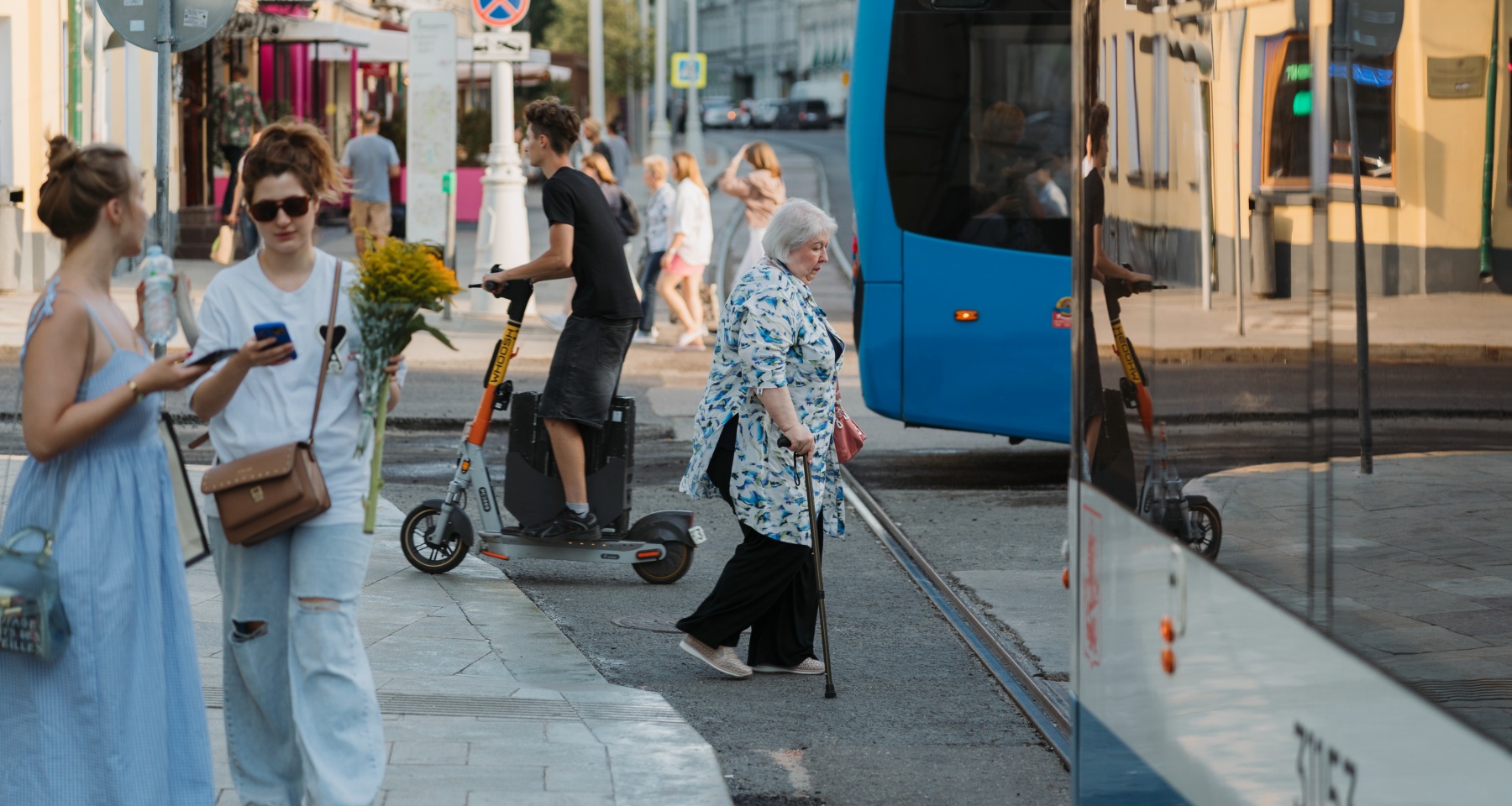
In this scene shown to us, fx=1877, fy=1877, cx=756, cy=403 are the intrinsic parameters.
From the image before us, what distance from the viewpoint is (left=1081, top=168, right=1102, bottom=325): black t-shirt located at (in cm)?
360

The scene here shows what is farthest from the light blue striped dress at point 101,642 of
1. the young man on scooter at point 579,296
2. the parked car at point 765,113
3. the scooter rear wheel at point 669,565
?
the parked car at point 765,113

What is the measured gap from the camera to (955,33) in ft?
32.7

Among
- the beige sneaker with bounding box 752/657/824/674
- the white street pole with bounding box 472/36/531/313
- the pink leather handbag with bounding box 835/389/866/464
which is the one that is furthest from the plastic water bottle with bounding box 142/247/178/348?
the white street pole with bounding box 472/36/531/313

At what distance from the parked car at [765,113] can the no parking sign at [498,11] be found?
215 feet

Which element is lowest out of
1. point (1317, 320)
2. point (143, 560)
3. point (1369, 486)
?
point (143, 560)

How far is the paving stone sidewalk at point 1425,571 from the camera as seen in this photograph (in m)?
2.21

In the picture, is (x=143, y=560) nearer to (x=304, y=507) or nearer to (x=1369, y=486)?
(x=304, y=507)

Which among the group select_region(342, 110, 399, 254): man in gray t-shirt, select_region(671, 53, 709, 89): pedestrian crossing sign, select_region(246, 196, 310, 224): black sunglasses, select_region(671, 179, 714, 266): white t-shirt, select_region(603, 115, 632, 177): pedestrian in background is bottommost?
select_region(246, 196, 310, 224): black sunglasses

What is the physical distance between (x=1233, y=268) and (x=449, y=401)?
10493 millimetres

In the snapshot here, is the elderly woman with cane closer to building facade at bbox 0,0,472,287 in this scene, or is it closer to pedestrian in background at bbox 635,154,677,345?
building facade at bbox 0,0,472,287

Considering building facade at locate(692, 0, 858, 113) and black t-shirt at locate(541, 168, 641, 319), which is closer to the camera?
black t-shirt at locate(541, 168, 641, 319)

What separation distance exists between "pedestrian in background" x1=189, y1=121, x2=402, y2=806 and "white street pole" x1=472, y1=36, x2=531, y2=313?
14.7 meters

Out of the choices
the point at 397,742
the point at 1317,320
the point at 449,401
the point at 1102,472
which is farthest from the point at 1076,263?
the point at 449,401

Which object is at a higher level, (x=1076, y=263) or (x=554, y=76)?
(x=554, y=76)
